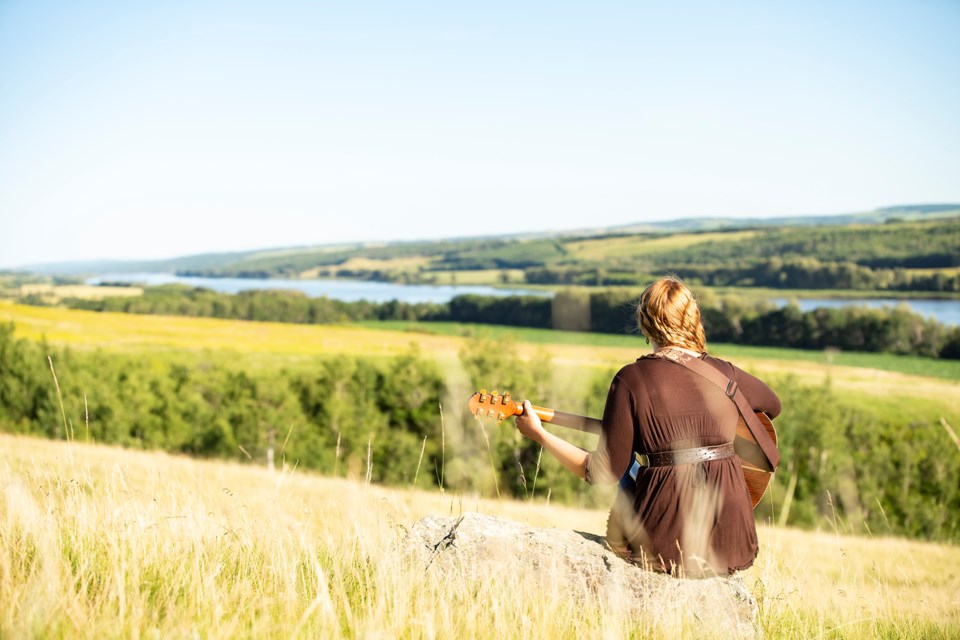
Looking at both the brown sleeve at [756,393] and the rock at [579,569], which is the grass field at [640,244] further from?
the rock at [579,569]

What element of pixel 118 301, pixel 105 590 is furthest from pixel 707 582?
pixel 118 301

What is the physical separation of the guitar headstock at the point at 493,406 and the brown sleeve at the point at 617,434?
0.44 metres

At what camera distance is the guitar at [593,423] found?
3.60 metres

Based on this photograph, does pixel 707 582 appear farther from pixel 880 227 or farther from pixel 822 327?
pixel 880 227

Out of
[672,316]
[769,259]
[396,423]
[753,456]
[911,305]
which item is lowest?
[396,423]

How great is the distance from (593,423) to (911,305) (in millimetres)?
130015

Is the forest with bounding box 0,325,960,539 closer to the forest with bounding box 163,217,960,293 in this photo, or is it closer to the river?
the river

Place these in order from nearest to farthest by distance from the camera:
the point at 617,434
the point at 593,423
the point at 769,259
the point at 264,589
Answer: the point at 264,589 → the point at 617,434 → the point at 593,423 → the point at 769,259

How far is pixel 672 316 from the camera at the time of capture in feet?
12.1

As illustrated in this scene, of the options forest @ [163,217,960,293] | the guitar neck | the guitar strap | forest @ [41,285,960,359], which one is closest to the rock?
the guitar neck

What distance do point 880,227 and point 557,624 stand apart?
191870 mm

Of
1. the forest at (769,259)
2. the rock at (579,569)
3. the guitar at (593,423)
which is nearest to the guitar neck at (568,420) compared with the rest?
the guitar at (593,423)

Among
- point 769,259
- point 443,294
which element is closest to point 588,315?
point 443,294

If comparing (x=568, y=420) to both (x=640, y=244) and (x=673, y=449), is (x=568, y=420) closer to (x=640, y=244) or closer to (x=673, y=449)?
(x=673, y=449)
